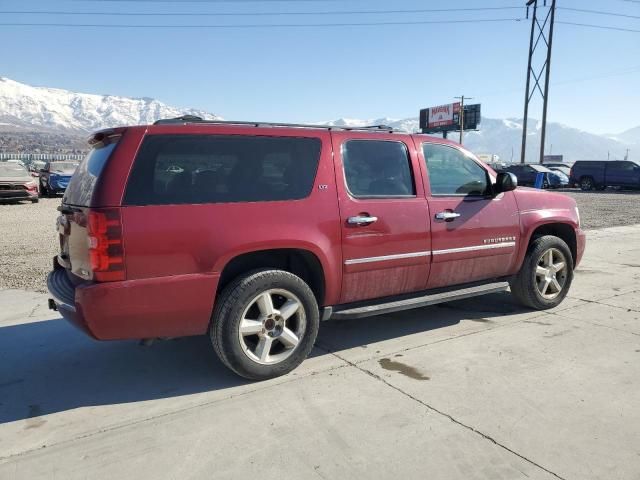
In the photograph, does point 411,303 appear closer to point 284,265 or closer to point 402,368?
point 402,368

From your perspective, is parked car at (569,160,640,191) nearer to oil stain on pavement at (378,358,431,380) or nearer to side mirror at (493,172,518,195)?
side mirror at (493,172,518,195)

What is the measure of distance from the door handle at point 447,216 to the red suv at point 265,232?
0.5 inches

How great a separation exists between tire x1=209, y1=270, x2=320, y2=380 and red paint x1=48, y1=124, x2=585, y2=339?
153 millimetres

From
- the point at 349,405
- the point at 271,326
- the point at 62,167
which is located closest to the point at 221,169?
the point at 271,326

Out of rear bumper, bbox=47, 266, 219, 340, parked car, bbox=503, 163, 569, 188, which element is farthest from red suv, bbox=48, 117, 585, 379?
parked car, bbox=503, 163, 569, 188

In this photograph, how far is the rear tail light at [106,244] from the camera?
3.19 meters

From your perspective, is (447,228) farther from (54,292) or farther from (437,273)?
(54,292)

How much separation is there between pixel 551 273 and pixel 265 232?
3404mm

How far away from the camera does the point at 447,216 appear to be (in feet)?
15.1

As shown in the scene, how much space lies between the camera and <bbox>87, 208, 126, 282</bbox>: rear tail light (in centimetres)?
319

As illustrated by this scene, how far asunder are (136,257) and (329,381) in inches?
62.9

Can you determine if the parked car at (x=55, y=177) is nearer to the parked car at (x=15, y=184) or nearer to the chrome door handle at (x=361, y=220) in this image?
the parked car at (x=15, y=184)

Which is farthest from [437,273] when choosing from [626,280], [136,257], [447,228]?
[626,280]

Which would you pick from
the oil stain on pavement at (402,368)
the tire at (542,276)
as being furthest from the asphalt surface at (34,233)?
the tire at (542,276)
